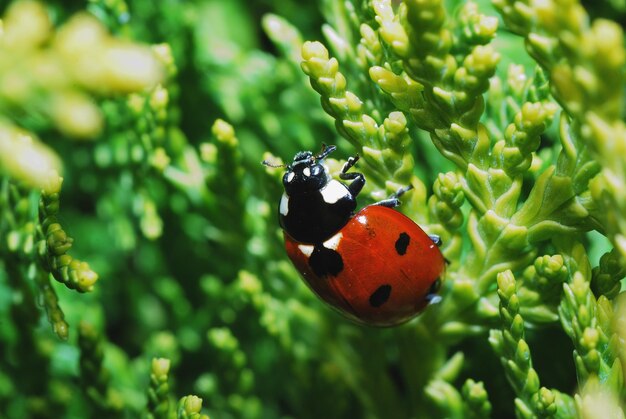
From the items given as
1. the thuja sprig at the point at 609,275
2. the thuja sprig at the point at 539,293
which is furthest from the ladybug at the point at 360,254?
the thuja sprig at the point at 609,275

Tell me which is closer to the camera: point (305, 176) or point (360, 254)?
point (360, 254)

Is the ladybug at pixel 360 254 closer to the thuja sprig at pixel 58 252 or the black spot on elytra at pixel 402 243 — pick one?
the black spot on elytra at pixel 402 243

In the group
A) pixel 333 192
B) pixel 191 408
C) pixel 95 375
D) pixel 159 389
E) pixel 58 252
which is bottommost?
pixel 95 375

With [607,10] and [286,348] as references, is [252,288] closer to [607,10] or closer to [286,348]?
[286,348]

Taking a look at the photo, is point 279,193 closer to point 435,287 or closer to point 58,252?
point 435,287

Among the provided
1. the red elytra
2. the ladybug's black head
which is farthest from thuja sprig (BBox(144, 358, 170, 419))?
the ladybug's black head

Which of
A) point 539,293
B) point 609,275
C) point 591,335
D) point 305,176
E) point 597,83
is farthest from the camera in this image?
point 305,176

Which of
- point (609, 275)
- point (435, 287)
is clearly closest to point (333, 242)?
point (435, 287)
